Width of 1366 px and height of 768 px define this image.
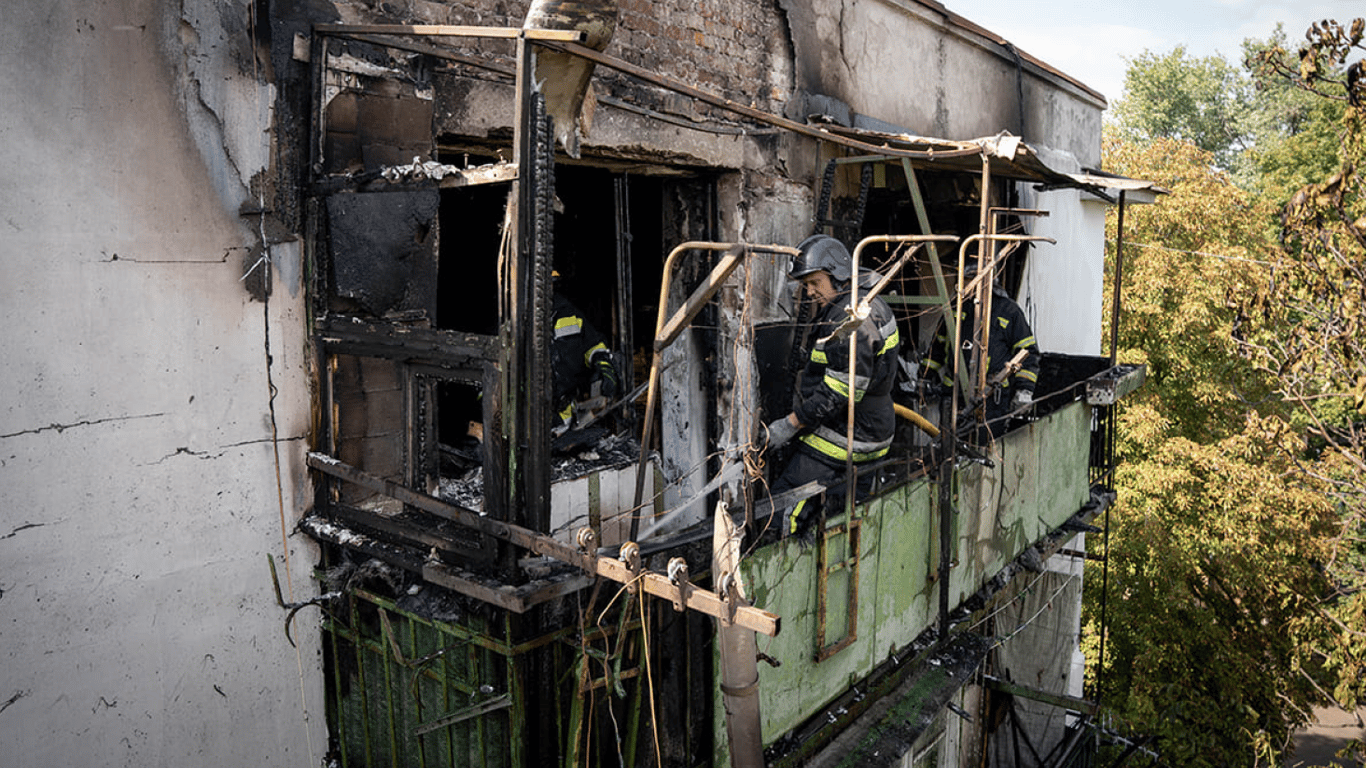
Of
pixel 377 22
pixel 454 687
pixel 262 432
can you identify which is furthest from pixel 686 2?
pixel 454 687

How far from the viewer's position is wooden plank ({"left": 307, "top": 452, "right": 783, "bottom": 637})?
2.56 m

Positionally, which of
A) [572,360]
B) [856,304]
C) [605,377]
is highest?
[856,304]

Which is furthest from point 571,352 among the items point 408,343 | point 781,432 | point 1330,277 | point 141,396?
point 1330,277


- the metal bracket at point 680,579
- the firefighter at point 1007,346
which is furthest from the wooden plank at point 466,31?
the firefighter at point 1007,346

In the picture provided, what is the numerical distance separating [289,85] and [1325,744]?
2097cm

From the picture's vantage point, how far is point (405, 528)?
12.2 feet

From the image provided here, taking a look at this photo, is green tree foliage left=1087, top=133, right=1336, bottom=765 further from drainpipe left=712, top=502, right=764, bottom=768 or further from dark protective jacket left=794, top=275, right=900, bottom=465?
drainpipe left=712, top=502, right=764, bottom=768

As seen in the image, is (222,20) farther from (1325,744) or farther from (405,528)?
(1325,744)

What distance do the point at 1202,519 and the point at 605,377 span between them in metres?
11.8

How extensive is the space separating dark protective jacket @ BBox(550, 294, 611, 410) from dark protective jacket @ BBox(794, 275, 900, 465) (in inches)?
55.4

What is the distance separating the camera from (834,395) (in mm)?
4855

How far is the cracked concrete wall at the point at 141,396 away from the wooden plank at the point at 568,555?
0.47 m

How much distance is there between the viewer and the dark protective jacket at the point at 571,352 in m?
5.82

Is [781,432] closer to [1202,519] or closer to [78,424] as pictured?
[78,424]
